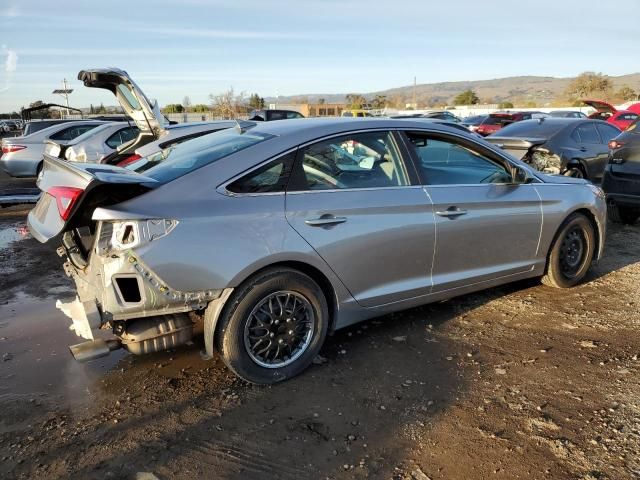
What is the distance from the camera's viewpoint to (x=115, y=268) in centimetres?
300

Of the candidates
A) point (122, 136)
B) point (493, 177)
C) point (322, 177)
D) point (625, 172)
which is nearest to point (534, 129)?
point (625, 172)

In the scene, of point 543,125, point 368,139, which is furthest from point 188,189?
point 543,125

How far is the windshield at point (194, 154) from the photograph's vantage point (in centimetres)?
337

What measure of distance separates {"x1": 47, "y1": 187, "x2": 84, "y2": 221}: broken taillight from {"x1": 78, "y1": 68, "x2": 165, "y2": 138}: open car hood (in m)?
3.70

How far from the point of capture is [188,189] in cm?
315

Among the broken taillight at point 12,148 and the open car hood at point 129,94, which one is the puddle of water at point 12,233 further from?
the broken taillight at point 12,148

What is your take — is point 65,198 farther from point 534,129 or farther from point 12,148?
point 12,148

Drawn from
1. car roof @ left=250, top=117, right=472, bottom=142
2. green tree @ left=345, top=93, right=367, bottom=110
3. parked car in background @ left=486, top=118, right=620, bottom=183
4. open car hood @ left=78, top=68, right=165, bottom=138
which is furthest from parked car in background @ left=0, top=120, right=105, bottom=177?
green tree @ left=345, top=93, right=367, bottom=110

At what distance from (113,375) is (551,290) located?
3.92m

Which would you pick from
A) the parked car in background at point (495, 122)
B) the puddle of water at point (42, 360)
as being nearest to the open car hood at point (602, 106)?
the parked car in background at point (495, 122)

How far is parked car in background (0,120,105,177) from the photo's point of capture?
483 inches

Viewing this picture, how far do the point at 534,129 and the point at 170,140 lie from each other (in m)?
7.32

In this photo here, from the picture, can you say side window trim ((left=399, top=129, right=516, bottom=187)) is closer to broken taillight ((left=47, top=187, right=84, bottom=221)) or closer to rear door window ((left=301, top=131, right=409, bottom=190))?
rear door window ((left=301, top=131, right=409, bottom=190))

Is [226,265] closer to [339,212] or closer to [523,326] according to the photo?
[339,212]
